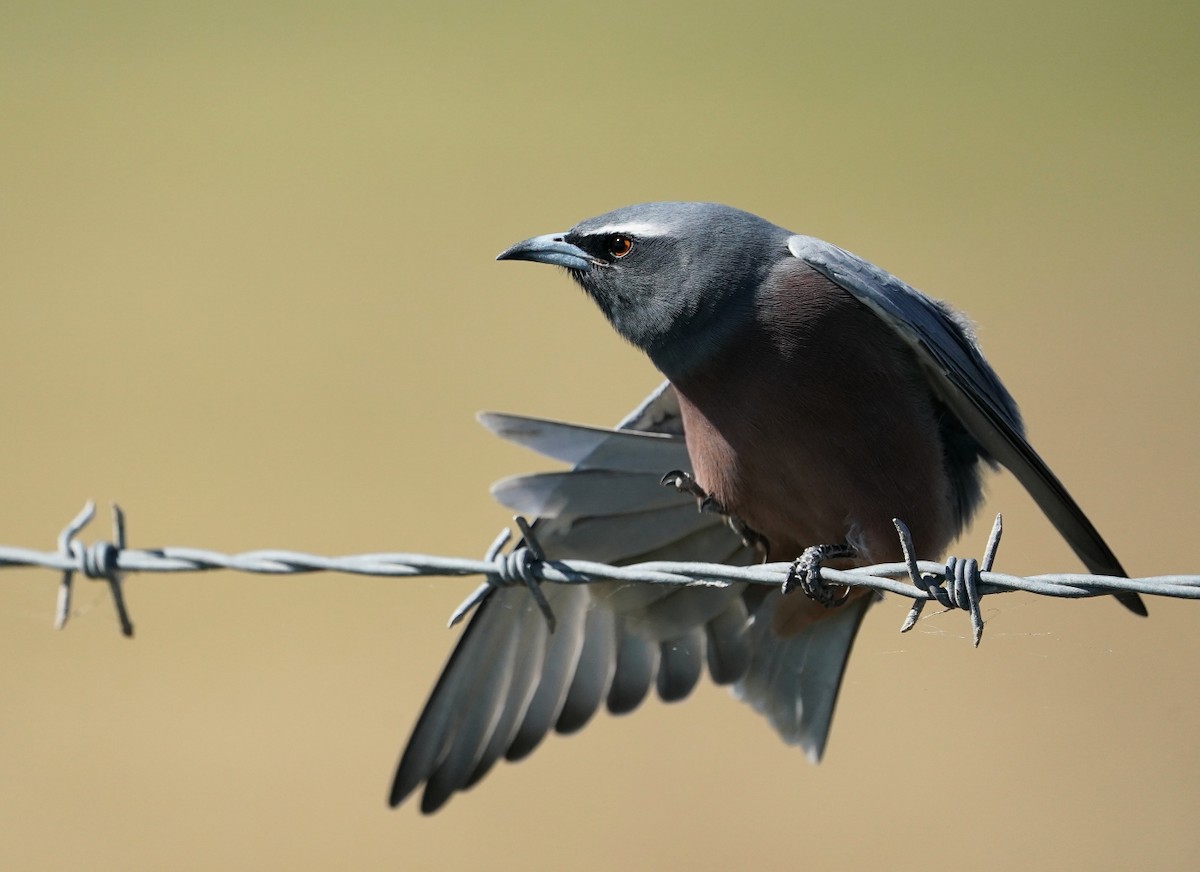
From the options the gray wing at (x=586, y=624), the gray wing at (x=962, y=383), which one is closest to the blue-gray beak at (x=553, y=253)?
the gray wing at (x=586, y=624)

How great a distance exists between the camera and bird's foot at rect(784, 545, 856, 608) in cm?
370

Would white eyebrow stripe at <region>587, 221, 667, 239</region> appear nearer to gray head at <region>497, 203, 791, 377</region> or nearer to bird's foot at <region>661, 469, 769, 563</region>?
gray head at <region>497, 203, 791, 377</region>

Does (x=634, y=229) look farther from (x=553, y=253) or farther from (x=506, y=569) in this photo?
(x=506, y=569)

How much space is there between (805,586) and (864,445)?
1.78ft

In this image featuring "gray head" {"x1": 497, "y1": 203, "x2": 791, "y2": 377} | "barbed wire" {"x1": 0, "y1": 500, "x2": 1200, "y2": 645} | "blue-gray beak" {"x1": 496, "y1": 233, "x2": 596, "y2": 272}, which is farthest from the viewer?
"blue-gray beak" {"x1": 496, "y1": 233, "x2": 596, "y2": 272}

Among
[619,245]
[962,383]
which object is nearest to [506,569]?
[619,245]

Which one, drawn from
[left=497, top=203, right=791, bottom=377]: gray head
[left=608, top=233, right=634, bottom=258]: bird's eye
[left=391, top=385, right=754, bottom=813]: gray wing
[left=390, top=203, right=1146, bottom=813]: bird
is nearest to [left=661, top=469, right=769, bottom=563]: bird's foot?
[left=390, top=203, right=1146, bottom=813]: bird

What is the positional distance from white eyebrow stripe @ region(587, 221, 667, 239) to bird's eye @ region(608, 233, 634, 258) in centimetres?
2

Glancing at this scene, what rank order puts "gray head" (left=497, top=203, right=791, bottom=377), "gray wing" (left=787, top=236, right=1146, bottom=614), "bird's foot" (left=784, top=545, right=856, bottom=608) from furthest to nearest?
"gray head" (left=497, top=203, right=791, bottom=377) < "gray wing" (left=787, top=236, right=1146, bottom=614) < "bird's foot" (left=784, top=545, right=856, bottom=608)

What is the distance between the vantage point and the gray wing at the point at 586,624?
475cm

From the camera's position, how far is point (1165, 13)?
1367cm

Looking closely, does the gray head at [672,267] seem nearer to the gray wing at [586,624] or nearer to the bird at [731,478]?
the bird at [731,478]

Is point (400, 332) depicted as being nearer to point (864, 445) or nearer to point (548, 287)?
point (548, 287)

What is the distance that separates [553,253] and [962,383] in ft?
4.91
